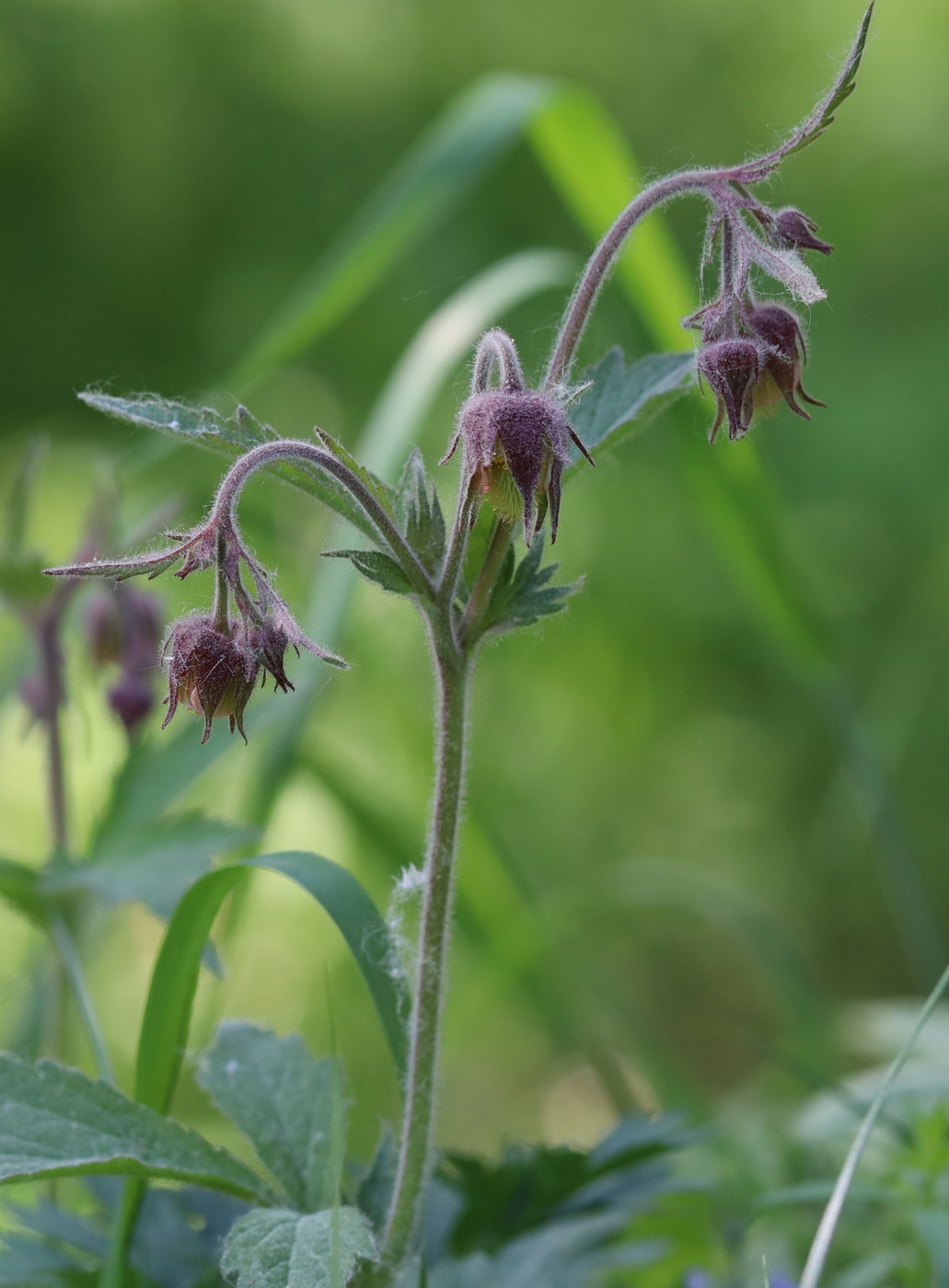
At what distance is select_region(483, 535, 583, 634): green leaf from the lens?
100cm

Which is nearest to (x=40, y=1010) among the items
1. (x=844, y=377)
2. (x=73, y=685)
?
(x=73, y=685)

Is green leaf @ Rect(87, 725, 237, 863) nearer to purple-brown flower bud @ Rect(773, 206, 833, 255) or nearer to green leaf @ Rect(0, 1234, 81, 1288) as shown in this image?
green leaf @ Rect(0, 1234, 81, 1288)

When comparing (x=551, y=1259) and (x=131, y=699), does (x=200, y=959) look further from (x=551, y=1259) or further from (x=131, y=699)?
(x=131, y=699)

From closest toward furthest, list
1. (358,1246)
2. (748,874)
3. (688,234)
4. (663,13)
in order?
1. (358,1246)
2. (748,874)
3. (688,234)
4. (663,13)

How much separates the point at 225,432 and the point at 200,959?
0.46 metres

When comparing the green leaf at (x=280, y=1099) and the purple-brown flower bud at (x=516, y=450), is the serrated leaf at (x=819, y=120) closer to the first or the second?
the purple-brown flower bud at (x=516, y=450)

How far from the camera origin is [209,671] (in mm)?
919

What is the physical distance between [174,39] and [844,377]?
306cm

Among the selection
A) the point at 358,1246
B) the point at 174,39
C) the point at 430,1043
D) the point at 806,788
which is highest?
the point at 174,39

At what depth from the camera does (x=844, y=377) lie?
13.8ft

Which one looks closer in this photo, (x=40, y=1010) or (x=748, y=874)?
(x=40, y=1010)

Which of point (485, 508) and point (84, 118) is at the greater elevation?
point (84, 118)

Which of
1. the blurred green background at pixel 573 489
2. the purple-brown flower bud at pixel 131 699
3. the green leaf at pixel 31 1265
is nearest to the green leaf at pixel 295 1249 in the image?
the green leaf at pixel 31 1265

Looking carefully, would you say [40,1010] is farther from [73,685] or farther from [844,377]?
[844,377]
